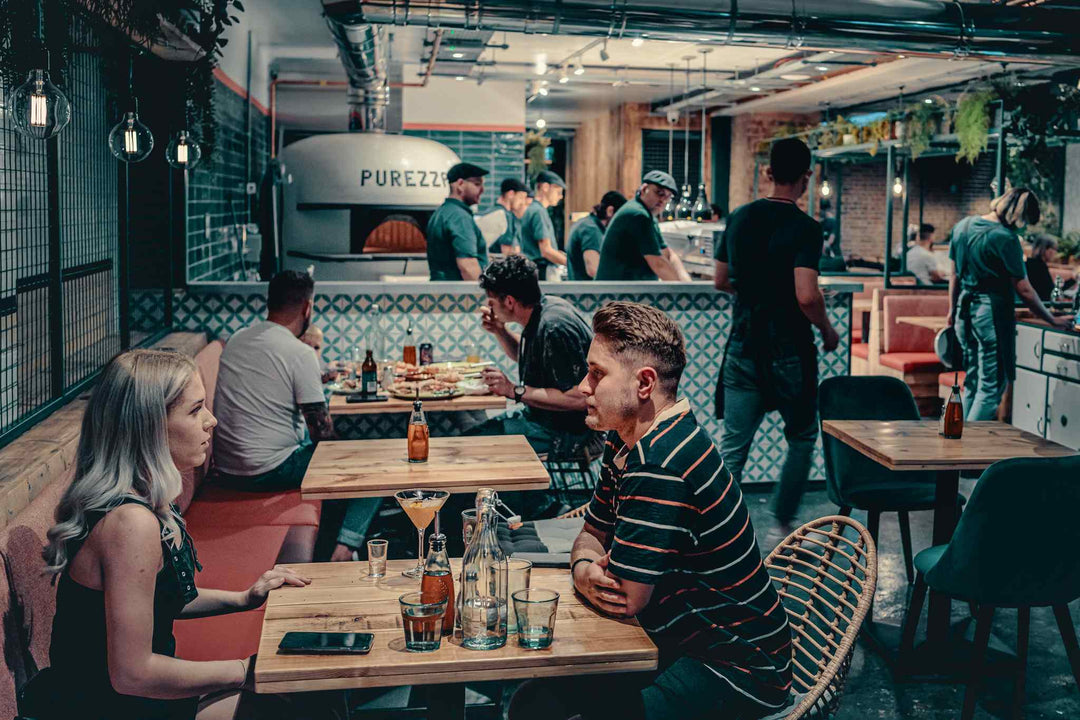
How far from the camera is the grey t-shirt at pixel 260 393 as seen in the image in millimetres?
3904

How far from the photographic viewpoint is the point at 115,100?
386cm

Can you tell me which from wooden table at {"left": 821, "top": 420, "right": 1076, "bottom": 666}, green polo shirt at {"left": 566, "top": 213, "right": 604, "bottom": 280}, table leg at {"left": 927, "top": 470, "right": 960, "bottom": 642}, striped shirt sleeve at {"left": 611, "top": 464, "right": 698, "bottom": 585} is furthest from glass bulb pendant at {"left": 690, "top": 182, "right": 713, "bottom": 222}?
striped shirt sleeve at {"left": 611, "top": 464, "right": 698, "bottom": 585}

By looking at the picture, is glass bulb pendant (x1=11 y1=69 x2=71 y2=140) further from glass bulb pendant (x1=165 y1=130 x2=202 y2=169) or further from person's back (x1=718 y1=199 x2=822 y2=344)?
person's back (x1=718 y1=199 x2=822 y2=344)

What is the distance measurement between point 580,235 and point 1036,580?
4.80 meters

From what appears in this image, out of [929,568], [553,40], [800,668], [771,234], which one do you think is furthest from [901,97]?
[800,668]

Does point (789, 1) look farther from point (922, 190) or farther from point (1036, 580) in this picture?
point (922, 190)

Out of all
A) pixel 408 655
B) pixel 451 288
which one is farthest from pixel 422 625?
pixel 451 288

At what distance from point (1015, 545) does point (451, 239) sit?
405cm

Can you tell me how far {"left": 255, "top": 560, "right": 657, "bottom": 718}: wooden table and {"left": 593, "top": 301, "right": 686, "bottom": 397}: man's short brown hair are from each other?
0.51 meters

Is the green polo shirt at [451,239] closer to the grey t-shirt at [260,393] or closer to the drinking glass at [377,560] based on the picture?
the grey t-shirt at [260,393]

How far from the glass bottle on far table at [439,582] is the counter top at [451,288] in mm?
3878

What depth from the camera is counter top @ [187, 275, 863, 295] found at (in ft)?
18.4

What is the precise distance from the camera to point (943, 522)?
3693 millimetres

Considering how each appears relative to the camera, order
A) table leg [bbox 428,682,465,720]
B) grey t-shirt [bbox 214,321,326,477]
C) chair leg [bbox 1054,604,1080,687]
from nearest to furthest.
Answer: table leg [bbox 428,682,465,720] < chair leg [bbox 1054,604,1080,687] < grey t-shirt [bbox 214,321,326,477]
